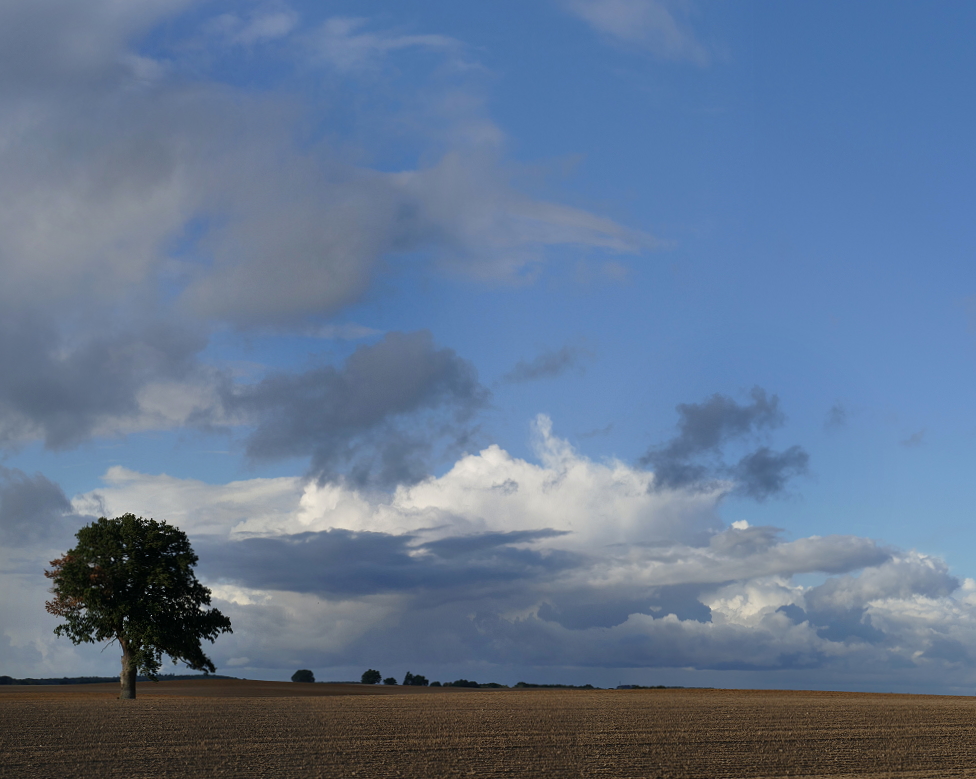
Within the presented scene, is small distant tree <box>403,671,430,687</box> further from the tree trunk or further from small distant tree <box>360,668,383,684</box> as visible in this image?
the tree trunk

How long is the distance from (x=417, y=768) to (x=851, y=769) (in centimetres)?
1461

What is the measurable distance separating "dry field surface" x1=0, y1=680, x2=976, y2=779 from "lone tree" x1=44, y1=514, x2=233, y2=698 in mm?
5795

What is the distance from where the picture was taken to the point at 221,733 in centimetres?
3541

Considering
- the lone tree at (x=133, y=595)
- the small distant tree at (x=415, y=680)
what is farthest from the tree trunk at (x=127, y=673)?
the small distant tree at (x=415, y=680)

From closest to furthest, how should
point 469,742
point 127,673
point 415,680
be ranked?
1. point 469,742
2. point 127,673
3. point 415,680

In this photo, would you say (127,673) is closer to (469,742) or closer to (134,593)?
(134,593)

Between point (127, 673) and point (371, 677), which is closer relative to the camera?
point (127, 673)

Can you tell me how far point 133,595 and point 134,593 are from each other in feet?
0.47

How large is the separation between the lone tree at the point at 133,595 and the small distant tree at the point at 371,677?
6669 cm

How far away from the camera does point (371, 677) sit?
403 feet

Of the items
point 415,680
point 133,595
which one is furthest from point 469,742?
point 415,680

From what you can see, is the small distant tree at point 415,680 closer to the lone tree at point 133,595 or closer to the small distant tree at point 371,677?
the small distant tree at point 371,677

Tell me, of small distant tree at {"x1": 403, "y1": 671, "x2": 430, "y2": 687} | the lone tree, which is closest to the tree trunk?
the lone tree

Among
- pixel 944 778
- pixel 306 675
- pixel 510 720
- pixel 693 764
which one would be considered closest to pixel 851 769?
pixel 944 778
